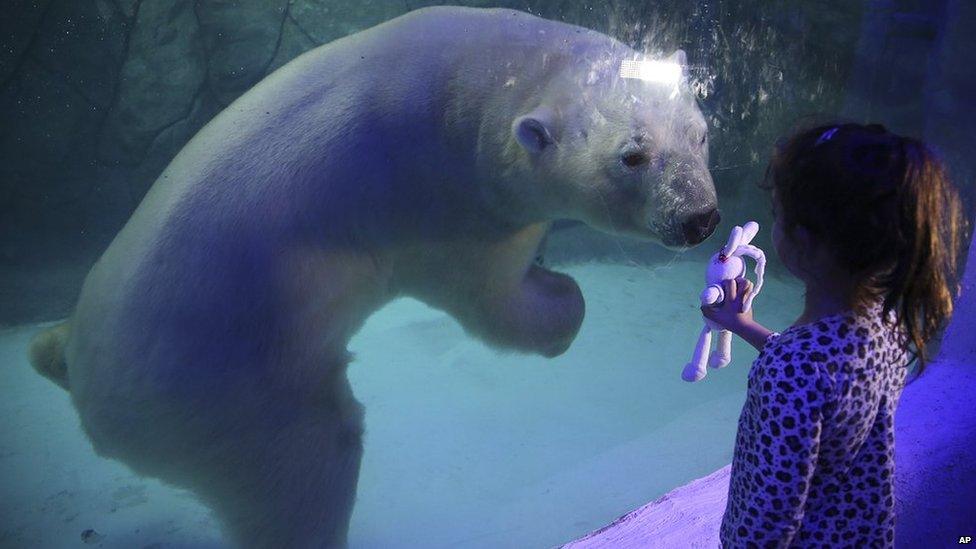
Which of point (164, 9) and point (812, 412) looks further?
point (164, 9)

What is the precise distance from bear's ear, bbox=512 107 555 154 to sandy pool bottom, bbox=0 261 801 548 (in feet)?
3.02

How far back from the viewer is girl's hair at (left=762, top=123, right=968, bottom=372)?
0.94 m

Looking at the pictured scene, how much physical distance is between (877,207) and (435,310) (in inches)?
107

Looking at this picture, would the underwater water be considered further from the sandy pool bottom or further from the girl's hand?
the girl's hand

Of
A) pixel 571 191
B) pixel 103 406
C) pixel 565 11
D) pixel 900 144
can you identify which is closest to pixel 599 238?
pixel 565 11

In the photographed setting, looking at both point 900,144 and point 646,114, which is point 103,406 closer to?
point 646,114

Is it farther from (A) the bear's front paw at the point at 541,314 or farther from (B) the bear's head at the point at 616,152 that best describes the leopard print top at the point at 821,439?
(A) the bear's front paw at the point at 541,314

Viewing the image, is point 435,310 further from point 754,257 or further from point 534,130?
point 754,257

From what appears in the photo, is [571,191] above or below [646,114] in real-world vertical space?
below

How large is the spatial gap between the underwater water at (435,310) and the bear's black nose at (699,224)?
2.81ft

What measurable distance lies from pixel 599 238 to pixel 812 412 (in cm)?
351

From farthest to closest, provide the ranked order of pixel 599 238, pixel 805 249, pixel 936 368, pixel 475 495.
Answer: pixel 599 238 < pixel 475 495 < pixel 936 368 < pixel 805 249

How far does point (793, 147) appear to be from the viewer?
103 cm

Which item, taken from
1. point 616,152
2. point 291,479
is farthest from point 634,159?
point 291,479
